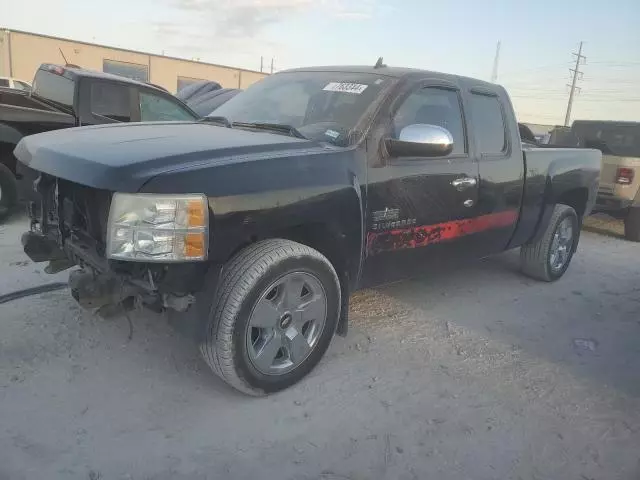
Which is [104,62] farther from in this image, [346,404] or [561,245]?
[346,404]

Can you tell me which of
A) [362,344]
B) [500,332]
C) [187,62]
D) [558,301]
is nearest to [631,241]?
[558,301]

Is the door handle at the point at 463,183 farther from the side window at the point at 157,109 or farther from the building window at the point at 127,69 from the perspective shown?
the building window at the point at 127,69

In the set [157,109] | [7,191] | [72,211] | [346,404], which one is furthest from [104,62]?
[346,404]

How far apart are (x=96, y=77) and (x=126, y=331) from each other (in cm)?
399

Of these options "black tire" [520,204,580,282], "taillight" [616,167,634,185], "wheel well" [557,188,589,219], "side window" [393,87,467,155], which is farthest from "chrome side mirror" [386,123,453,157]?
"taillight" [616,167,634,185]

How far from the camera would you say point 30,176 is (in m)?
3.30

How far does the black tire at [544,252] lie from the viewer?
16.7ft

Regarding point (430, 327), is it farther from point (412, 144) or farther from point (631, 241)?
point (631, 241)

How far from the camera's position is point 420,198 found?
136 inches

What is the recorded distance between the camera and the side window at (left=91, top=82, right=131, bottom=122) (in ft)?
20.7

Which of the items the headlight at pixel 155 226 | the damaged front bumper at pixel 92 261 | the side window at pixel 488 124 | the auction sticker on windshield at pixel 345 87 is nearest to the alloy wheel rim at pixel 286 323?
the damaged front bumper at pixel 92 261

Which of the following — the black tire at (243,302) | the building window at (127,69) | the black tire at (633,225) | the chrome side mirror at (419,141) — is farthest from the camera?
the building window at (127,69)

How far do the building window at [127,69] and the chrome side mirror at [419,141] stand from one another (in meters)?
29.5

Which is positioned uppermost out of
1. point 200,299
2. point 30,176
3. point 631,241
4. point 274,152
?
point 274,152
